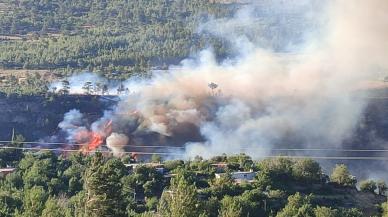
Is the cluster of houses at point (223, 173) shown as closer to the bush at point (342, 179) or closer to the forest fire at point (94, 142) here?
the bush at point (342, 179)

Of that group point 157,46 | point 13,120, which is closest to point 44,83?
point 13,120

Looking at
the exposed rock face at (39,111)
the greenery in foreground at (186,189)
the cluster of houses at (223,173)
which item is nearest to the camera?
the greenery in foreground at (186,189)

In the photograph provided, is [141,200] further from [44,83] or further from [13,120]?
[44,83]

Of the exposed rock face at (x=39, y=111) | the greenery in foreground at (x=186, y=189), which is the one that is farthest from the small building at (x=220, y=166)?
the exposed rock face at (x=39, y=111)

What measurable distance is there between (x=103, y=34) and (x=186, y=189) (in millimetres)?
105194

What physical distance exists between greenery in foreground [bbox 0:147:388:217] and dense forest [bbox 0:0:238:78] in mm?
54151

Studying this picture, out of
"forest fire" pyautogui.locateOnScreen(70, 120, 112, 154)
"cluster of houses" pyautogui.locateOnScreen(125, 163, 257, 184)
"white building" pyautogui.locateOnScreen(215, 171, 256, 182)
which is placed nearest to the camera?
"cluster of houses" pyautogui.locateOnScreen(125, 163, 257, 184)

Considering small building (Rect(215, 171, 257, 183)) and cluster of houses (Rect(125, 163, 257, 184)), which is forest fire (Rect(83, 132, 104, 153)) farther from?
small building (Rect(215, 171, 257, 183))

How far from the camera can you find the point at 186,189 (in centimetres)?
4134

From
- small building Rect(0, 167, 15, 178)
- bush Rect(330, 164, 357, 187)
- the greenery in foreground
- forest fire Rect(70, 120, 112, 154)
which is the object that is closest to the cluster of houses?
the greenery in foreground

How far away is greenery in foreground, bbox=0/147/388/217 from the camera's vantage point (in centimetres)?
4453

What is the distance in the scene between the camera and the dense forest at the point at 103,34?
12225 centimetres

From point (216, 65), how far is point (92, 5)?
54204mm

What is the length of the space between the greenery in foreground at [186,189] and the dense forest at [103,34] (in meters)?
54.2
